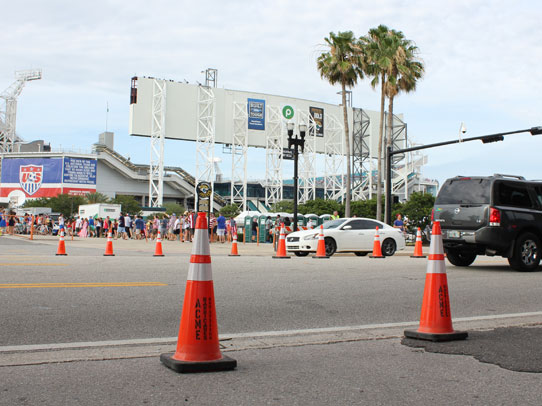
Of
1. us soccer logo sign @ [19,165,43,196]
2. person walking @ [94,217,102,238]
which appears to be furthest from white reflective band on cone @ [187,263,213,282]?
us soccer logo sign @ [19,165,43,196]

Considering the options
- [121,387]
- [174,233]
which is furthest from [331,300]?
[174,233]

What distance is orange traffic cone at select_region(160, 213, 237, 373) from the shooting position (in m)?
4.24

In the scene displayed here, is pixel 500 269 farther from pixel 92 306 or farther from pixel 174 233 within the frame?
pixel 174 233

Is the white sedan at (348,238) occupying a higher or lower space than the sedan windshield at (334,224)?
lower

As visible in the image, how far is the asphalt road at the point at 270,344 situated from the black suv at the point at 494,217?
2.79 meters

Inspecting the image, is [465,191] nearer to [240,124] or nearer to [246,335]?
[246,335]

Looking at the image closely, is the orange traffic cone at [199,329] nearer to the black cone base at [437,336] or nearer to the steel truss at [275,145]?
the black cone base at [437,336]

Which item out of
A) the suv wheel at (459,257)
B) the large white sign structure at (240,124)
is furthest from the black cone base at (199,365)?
the large white sign structure at (240,124)

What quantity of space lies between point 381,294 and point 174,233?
86.9 feet

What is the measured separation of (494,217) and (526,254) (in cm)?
130

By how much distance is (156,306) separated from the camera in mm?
7223

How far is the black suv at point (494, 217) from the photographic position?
1284 cm

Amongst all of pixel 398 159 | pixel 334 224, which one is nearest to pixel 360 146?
pixel 398 159

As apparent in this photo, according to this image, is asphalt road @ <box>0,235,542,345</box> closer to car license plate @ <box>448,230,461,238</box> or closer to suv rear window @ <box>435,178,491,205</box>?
car license plate @ <box>448,230,461,238</box>
